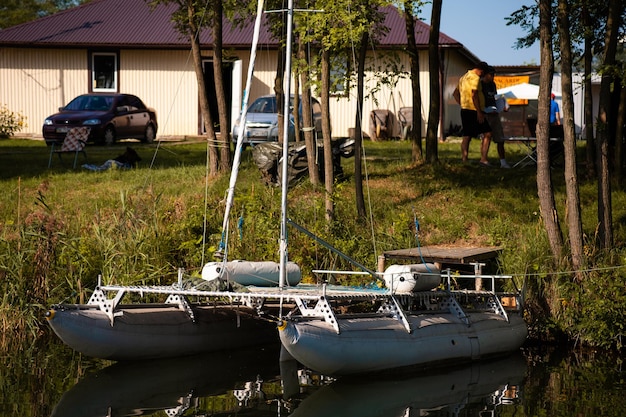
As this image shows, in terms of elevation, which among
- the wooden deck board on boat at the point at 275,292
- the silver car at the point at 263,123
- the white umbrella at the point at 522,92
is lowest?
the wooden deck board on boat at the point at 275,292

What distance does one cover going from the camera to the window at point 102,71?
116 feet

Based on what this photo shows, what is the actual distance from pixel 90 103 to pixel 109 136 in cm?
152

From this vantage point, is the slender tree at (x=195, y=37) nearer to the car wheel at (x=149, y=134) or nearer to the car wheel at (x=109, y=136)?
the car wheel at (x=109, y=136)

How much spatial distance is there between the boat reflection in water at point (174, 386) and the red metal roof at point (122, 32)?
66.4ft

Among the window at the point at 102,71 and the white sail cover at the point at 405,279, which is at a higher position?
the window at the point at 102,71

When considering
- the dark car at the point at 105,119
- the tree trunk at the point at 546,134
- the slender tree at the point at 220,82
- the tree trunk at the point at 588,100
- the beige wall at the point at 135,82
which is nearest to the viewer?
the tree trunk at the point at 546,134

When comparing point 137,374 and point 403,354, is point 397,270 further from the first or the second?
point 137,374

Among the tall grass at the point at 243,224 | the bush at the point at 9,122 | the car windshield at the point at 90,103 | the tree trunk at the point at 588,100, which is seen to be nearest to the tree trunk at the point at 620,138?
the tree trunk at the point at 588,100

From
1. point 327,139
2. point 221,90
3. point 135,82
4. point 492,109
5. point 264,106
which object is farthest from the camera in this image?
point 135,82

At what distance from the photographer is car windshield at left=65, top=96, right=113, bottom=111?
29.9 meters

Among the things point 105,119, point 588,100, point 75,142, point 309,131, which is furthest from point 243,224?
point 105,119

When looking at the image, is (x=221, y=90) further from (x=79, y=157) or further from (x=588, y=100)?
(x=588, y=100)

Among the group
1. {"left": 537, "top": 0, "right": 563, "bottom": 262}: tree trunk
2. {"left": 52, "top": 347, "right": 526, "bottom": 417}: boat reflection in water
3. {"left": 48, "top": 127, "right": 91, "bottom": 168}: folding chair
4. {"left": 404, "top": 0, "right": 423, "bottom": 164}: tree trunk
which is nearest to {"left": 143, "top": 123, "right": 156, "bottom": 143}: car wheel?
{"left": 48, "top": 127, "right": 91, "bottom": 168}: folding chair

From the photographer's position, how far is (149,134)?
104 feet
